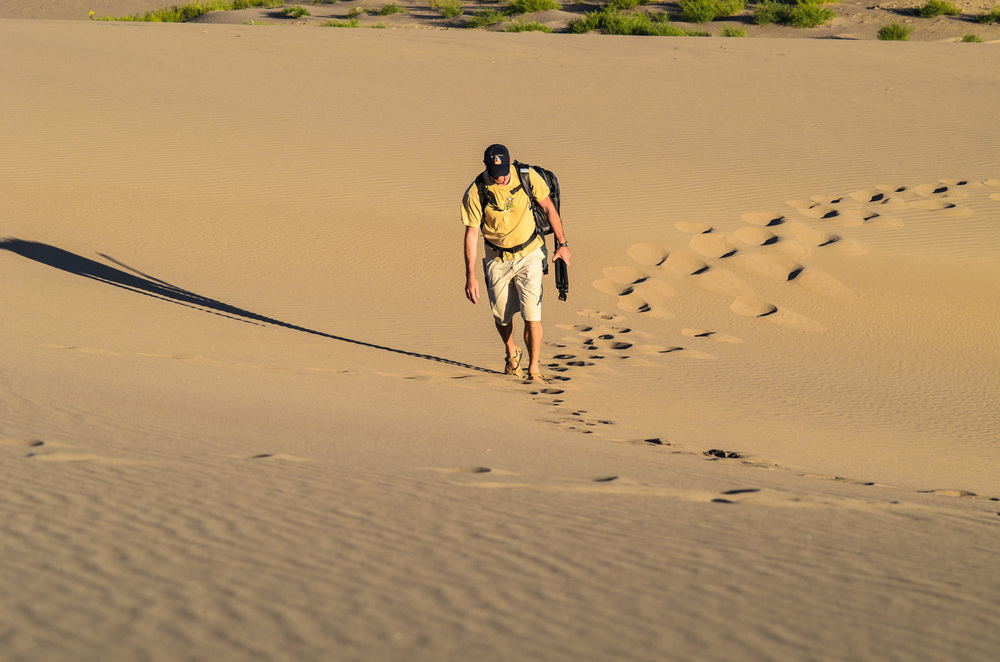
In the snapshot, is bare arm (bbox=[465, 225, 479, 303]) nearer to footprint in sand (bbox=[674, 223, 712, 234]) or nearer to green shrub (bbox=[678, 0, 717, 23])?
footprint in sand (bbox=[674, 223, 712, 234])

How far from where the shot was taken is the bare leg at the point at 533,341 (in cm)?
548

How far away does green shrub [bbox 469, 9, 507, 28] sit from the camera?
26.0m

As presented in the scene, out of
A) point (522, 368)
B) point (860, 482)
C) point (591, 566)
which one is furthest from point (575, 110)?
point (591, 566)

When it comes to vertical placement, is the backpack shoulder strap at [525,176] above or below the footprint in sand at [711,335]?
above

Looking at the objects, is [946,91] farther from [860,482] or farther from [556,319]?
[860,482]

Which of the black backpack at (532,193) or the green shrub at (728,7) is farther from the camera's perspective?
the green shrub at (728,7)

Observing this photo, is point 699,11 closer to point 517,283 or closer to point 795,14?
point 795,14

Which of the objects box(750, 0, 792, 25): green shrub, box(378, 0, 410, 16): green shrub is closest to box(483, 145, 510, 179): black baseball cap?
box(750, 0, 792, 25): green shrub

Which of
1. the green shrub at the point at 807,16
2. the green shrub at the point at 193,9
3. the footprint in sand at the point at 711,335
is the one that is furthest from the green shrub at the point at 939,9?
the footprint in sand at the point at 711,335

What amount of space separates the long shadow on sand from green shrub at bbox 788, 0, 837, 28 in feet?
76.5

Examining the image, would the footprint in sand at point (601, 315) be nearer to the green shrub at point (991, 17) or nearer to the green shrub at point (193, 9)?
the green shrub at point (991, 17)

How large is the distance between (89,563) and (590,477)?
1.93m

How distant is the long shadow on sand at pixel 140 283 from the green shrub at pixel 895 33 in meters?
22.8

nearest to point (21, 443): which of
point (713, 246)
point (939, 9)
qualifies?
point (713, 246)
